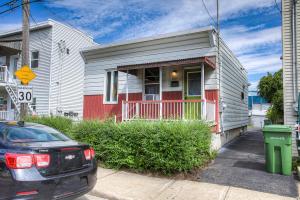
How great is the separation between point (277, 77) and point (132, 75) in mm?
15416

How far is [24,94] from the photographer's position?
9398 millimetres

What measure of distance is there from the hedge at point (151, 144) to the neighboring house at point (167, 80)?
1326 millimetres

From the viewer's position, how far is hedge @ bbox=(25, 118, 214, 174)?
21.8 ft

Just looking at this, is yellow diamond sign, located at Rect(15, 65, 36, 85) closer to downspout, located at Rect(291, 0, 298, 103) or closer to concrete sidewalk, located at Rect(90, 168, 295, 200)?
concrete sidewalk, located at Rect(90, 168, 295, 200)

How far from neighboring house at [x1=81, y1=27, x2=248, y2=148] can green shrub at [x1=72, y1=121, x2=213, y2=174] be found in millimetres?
1340

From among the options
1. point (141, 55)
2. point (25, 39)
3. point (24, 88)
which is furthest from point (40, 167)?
point (141, 55)

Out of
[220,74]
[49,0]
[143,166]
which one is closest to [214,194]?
[143,166]

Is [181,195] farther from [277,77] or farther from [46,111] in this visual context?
[277,77]

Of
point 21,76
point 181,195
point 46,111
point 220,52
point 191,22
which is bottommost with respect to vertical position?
point 181,195

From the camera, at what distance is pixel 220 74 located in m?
10.9

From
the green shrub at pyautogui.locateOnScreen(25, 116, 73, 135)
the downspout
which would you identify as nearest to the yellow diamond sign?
the green shrub at pyautogui.locateOnScreen(25, 116, 73, 135)

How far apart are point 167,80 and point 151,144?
17.3 feet

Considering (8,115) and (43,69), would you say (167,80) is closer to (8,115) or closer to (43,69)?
(43,69)

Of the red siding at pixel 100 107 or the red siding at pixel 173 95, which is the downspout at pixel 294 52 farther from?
the red siding at pixel 100 107
